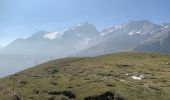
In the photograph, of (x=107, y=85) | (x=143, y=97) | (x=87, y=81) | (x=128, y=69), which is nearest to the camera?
(x=143, y=97)

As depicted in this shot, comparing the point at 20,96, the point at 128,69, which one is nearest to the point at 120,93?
the point at 20,96

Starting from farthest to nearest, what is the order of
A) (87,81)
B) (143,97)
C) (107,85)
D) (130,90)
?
(87,81) < (107,85) < (130,90) < (143,97)

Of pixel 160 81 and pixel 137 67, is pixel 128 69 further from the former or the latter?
pixel 160 81

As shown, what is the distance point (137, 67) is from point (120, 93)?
37.3 m

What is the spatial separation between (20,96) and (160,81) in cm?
3262

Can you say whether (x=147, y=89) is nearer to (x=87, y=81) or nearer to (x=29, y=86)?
(x=87, y=81)

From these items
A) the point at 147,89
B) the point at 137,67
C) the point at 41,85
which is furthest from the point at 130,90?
the point at 137,67

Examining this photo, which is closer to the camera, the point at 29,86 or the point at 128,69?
the point at 29,86

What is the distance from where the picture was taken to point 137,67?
92188 millimetres

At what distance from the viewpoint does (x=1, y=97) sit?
5709 cm

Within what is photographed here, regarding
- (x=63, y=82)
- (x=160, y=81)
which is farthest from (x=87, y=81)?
(x=160, y=81)

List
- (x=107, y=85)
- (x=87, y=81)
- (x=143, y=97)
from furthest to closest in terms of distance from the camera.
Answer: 1. (x=87, y=81)
2. (x=107, y=85)
3. (x=143, y=97)

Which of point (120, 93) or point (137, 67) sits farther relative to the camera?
point (137, 67)

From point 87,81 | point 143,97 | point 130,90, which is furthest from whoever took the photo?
point 87,81
